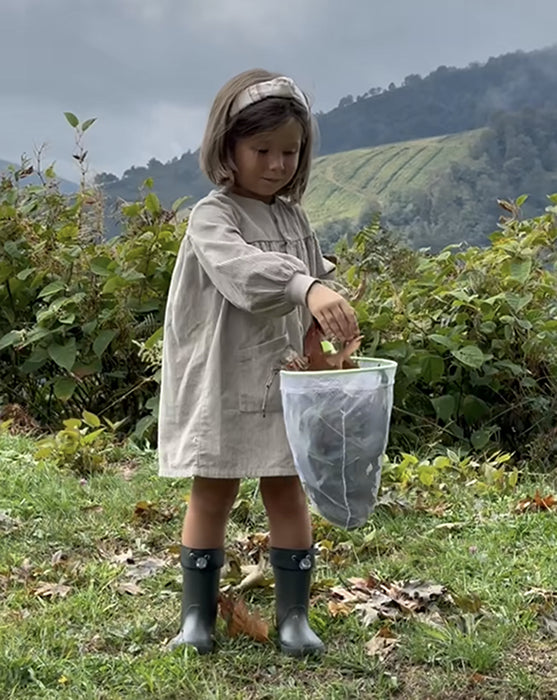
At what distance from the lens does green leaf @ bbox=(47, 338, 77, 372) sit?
4.59 metres

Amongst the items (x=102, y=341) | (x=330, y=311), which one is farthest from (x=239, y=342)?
(x=102, y=341)

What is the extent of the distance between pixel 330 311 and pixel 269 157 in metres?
0.43

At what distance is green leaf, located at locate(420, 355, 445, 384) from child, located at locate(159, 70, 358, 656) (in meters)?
1.96

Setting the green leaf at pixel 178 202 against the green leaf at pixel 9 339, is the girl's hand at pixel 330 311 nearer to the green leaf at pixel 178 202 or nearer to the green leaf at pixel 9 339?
the green leaf at pixel 178 202

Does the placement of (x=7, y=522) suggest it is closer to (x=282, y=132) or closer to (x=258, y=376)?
(x=258, y=376)

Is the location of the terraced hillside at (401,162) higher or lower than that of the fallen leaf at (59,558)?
higher

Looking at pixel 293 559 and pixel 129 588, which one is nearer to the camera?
pixel 293 559

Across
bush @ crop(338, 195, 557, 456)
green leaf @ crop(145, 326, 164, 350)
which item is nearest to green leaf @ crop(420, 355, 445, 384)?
bush @ crop(338, 195, 557, 456)

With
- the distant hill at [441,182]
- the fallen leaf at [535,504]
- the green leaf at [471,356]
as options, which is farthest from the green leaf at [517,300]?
the fallen leaf at [535,504]

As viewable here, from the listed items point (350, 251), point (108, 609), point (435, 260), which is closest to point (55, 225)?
point (350, 251)

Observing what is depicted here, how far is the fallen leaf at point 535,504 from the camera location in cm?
319

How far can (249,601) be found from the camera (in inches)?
98.2

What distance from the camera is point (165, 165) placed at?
5.16m

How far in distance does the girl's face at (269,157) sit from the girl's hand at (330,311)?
1.16 ft
